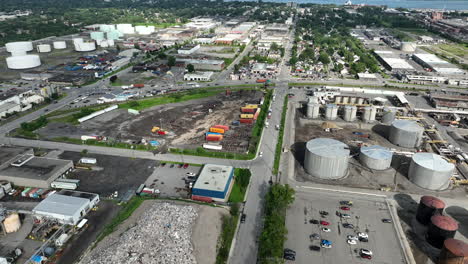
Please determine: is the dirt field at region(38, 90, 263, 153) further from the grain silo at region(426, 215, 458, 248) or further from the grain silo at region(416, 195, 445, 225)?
the grain silo at region(426, 215, 458, 248)

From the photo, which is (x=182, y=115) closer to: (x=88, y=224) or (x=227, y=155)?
(x=227, y=155)

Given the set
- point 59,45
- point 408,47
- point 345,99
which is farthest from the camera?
point 59,45

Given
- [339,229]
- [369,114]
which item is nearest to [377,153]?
[339,229]

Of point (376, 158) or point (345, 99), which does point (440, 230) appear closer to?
point (376, 158)

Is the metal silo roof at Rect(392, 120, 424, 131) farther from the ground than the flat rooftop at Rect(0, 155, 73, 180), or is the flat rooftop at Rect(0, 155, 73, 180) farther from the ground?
the metal silo roof at Rect(392, 120, 424, 131)

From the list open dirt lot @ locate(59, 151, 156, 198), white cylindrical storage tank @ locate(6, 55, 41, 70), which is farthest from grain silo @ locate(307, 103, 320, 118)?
white cylindrical storage tank @ locate(6, 55, 41, 70)

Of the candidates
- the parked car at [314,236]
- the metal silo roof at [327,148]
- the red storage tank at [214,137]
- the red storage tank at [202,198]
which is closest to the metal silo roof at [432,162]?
the metal silo roof at [327,148]

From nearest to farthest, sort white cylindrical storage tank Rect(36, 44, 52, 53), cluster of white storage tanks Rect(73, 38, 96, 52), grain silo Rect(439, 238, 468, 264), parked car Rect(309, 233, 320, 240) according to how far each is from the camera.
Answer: grain silo Rect(439, 238, 468, 264) < parked car Rect(309, 233, 320, 240) < white cylindrical storage tank Rect(36, 44, 52, 53) < cluster of white storage tanks Rect(73, 38, 96, 52)
